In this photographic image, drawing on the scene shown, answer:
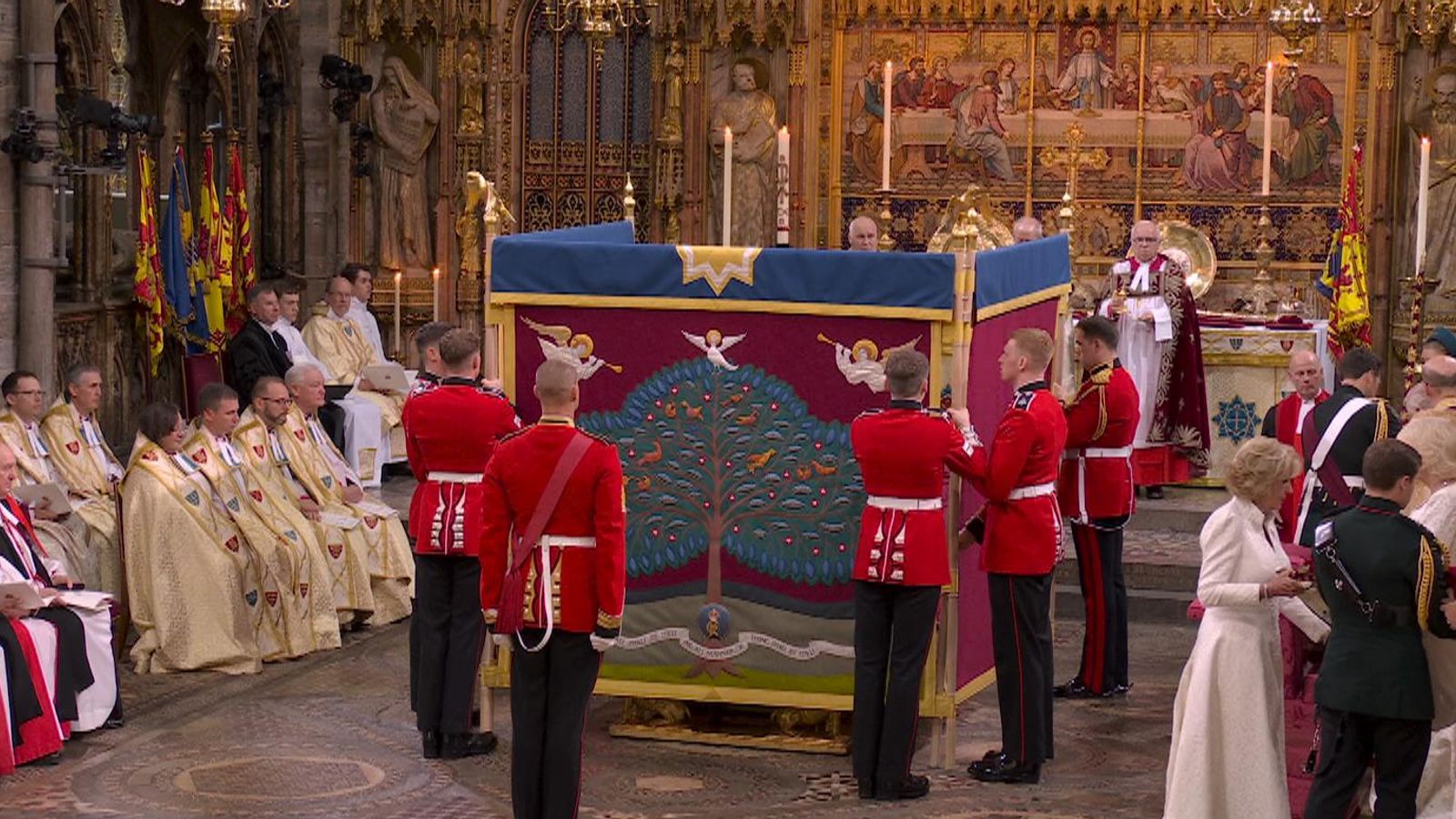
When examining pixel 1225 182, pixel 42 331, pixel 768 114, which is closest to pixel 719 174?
pixel 768 114

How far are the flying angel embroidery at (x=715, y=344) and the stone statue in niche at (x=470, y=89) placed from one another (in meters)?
8.92

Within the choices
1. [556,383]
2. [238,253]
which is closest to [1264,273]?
[238,253]

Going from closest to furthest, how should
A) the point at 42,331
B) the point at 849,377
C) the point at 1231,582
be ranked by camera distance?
the point at 1231,582 < the point at 849,377 < the point at 42,331

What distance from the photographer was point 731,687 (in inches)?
384

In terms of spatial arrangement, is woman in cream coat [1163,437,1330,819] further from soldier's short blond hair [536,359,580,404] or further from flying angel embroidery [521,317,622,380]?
flying angel embroidery [521,317,622,380]

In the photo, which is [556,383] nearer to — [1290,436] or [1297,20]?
[1290,436]

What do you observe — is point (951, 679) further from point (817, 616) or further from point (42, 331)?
point (42, 331)

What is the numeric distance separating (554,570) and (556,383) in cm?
62

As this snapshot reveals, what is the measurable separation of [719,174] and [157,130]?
4.56 metres

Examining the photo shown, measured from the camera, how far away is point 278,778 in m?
9.36

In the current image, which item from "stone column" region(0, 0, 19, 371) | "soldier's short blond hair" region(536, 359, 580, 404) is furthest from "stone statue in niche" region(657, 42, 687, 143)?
"soldier's short blond hair" region(536, 359, 580, 404)

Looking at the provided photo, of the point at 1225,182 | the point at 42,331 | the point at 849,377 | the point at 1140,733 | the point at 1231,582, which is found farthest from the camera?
the point at 1225,182

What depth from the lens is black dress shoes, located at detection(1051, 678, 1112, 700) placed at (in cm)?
1101

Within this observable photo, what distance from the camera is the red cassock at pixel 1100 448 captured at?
417 inches
